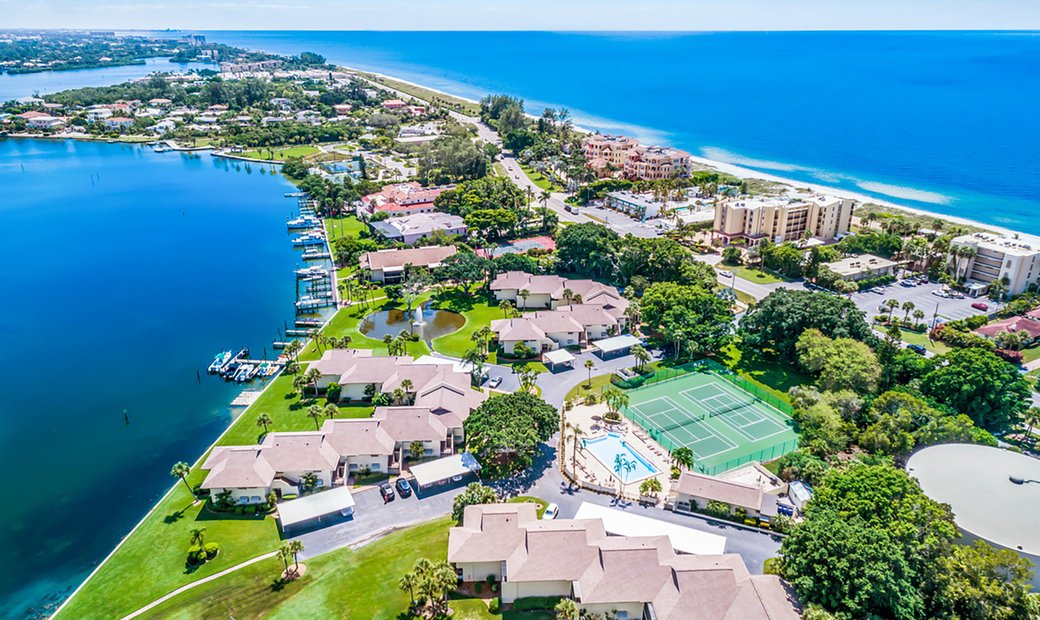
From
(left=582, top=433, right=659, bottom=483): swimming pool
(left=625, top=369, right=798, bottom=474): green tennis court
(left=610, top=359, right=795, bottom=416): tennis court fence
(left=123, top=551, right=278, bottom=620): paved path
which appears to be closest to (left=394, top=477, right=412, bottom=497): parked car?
(left=123, top=551, right=278, bottom=620): paved path

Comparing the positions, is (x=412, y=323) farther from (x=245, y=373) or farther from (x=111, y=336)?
(x=111, y=336)

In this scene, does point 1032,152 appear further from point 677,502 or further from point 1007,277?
point 677,502

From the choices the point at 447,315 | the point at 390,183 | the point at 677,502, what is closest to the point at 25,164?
the point at 390,183

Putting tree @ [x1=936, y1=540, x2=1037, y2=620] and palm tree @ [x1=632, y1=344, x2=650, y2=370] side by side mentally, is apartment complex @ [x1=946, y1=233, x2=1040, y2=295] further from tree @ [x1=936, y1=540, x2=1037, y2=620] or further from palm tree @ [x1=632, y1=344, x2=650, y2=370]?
tree @ [x1=936, y1=540, x2=1037, y2=620]

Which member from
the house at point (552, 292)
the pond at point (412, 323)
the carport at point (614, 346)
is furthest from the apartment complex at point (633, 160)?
Answer: the carport at point (614, 346)

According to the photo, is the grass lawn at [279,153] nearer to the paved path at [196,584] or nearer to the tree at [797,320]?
the tree at [797,320]

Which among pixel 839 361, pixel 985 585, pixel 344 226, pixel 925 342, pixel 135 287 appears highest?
pixel 985 585

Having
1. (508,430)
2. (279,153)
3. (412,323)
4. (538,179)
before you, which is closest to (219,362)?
(412,323)
